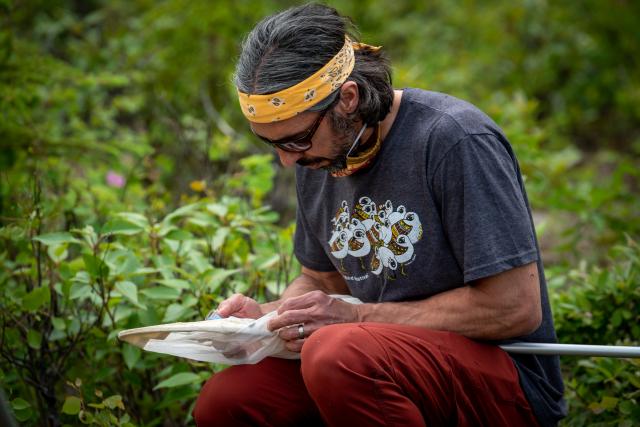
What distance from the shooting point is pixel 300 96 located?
2.09 meters

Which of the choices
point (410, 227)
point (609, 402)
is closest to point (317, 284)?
point (410, 227)

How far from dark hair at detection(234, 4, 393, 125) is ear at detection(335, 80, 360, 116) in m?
0.02

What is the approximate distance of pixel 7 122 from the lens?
140 inches

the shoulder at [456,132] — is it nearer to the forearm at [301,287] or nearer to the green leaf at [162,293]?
the forearm at [301,287]

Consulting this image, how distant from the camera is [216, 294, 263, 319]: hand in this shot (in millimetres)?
2275

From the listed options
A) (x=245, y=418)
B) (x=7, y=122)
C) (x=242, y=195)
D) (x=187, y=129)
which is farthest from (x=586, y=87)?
(x=245, y=418)

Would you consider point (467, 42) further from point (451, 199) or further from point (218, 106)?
point (451, 199)

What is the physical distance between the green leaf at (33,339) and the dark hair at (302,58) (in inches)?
42.2

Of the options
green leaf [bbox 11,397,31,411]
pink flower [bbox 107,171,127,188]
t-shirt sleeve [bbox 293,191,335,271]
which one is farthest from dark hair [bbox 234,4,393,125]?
pink flower [bbox 107,171,127,188]

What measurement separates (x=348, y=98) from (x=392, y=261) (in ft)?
1.56

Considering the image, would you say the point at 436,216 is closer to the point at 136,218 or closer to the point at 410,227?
the point at 410,227

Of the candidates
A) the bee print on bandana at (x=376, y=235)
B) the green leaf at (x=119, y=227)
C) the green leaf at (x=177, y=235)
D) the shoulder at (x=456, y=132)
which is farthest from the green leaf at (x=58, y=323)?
the shoulder at (x=456, y=132)

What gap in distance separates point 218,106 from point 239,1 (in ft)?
2.75

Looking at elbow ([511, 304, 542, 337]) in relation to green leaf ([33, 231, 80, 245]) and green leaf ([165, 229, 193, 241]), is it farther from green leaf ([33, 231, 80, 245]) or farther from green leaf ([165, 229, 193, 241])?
green leaf ([33, 231, 80, 245])
